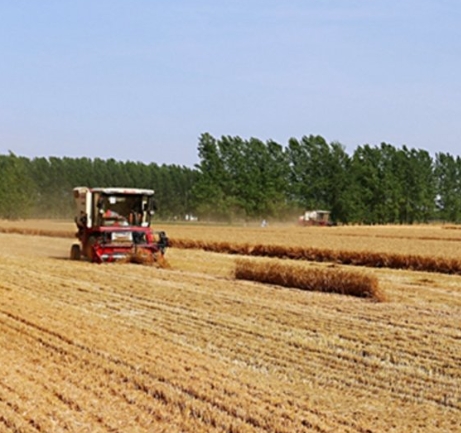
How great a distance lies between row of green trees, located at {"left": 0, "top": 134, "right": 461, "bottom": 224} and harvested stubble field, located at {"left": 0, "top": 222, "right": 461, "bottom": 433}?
63.9m

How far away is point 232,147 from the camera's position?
8362 cm

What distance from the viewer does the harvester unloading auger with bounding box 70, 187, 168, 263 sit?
21422mm

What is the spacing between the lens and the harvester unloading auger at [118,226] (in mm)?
21422

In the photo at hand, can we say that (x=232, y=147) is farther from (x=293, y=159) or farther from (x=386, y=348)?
(x=386, y=348)

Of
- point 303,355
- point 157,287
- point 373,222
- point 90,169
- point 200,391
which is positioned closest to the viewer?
point 200,391

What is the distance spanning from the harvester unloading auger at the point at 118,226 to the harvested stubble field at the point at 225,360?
6.08m

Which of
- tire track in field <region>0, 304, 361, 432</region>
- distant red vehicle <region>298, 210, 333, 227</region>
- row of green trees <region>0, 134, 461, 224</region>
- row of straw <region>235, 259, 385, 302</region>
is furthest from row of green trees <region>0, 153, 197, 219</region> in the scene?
tire track in field <region>0, 304, 361, 432</region>

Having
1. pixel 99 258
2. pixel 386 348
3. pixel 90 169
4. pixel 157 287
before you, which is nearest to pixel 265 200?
pixel 90 169

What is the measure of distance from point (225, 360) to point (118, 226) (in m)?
13.6

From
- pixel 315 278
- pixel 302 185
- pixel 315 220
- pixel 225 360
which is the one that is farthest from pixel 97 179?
A: pixel 225 360

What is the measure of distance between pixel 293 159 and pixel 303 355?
75.3m

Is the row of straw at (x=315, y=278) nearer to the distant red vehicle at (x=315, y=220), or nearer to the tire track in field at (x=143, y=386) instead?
the tire track in field at (x=143, y=386)

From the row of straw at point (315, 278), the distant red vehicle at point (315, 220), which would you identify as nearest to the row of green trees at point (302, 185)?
the distant red vehicle at point (315, 220)

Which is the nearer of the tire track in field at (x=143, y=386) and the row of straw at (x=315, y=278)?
the tire track in field at (x=143, y=386)
